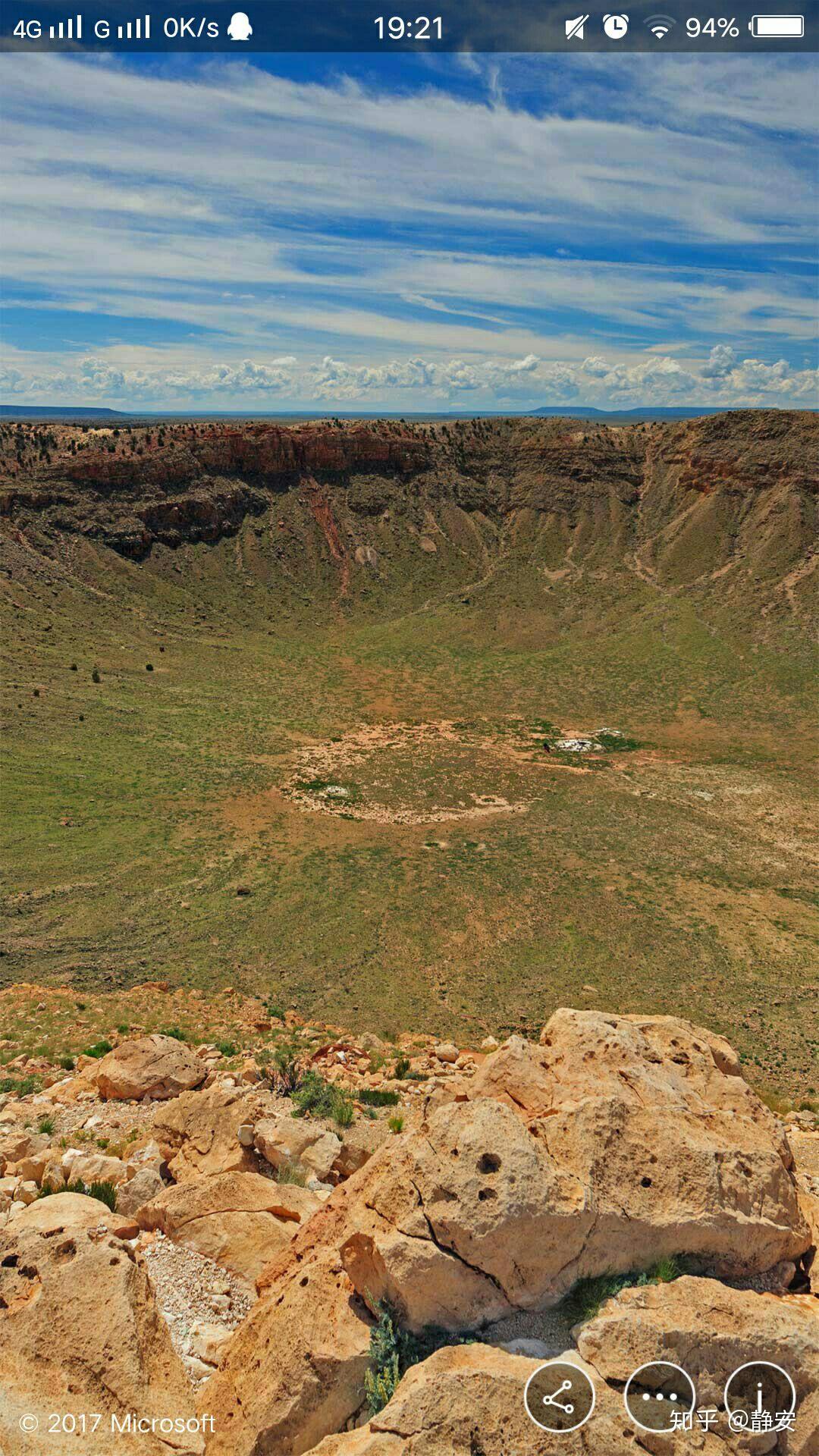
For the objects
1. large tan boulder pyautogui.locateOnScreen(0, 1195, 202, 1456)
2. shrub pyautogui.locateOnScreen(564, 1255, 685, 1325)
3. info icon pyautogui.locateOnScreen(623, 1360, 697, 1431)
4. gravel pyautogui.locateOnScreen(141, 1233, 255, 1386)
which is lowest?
gravel pyautogui.locateOnScreen(141, 1233, 255, 1386)

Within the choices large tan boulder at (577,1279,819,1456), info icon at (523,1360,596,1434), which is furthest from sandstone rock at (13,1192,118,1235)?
large tan boulder at (577,1279,819,1456)

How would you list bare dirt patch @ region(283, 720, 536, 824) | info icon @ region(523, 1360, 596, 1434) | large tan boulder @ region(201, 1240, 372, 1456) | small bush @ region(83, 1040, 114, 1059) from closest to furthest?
info icon @ region(523, 1360, 596, 1434) → large tan boulder @ region(201, 1240, 372, 1456) → small bush @ region(83, 1040, 114, 1059) → bare dirt patch @ region(283, 720, 536, 824)

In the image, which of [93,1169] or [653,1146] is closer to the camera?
[653,1146]

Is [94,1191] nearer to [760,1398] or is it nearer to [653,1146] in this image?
[653,1146]

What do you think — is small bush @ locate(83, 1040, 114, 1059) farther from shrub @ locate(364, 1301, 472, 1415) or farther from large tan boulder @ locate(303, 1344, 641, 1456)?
large tan boulder @ locate(303, 1344, 641, 1456)

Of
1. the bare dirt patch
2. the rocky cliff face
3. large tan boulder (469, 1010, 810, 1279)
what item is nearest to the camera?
large tan boulder (469, 1010, 810, 1279)

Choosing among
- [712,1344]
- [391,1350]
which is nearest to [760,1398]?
[712,1344]
